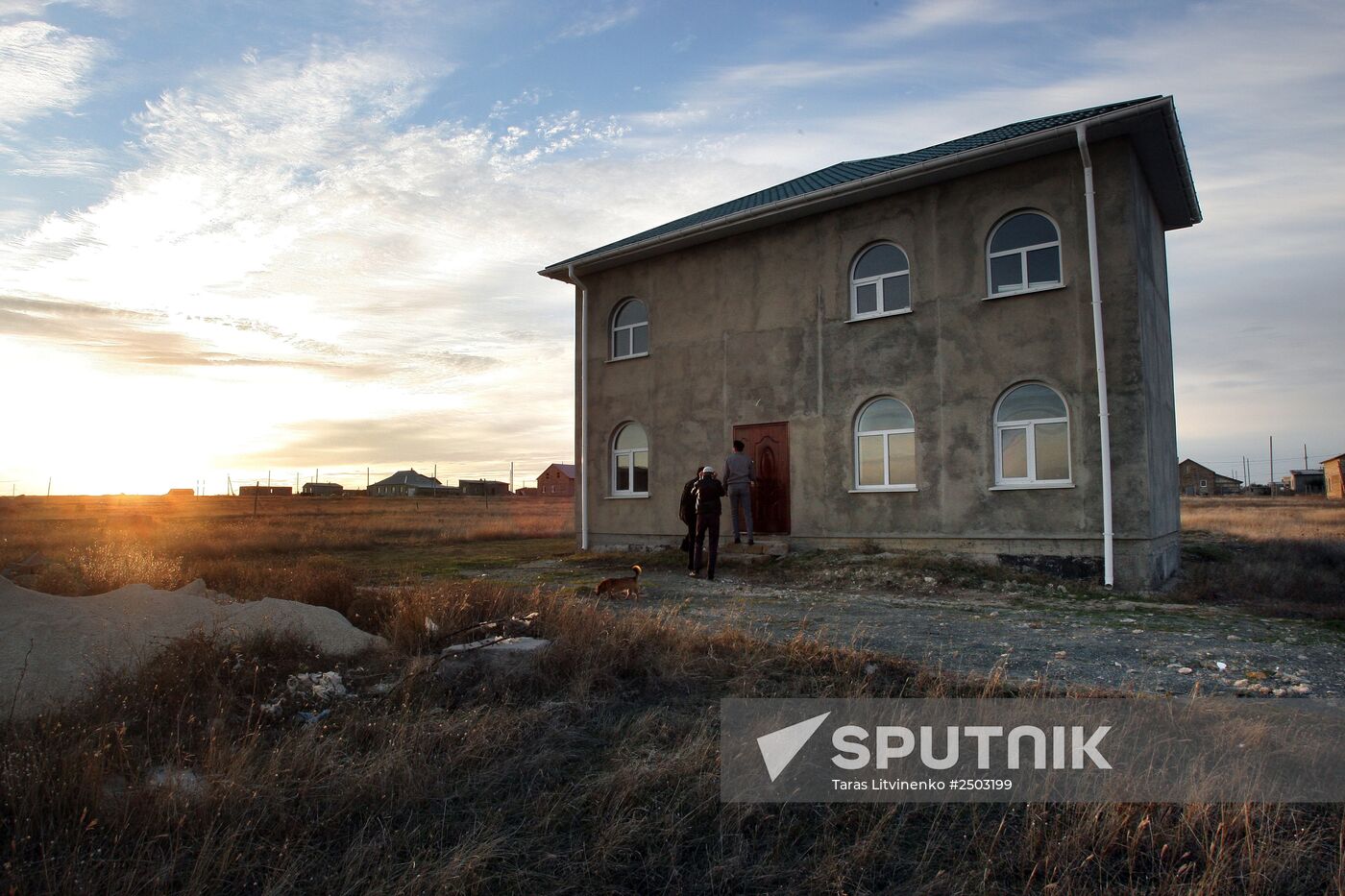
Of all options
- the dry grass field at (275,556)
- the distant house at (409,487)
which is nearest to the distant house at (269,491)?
the distant house at (409,487)

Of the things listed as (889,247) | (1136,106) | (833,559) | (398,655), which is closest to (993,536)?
(833,559)

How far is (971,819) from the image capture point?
11.6 feet

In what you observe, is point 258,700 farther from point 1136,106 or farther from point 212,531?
point 212,531

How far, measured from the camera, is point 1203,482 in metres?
89.8

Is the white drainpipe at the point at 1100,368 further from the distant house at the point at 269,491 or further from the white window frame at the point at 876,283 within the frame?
the distant house at the point at 269,491

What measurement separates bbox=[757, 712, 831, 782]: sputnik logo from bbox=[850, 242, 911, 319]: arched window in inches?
401

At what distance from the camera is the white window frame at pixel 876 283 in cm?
1355

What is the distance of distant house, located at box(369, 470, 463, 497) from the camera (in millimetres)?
101094

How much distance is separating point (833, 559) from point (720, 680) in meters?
8.14

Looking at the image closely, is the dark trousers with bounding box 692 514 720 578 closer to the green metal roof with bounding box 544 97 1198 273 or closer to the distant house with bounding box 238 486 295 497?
the green metal roof with bounding box 544 97 1198 273

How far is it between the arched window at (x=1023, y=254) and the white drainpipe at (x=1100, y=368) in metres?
0.66

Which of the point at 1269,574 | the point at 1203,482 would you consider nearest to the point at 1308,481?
the point at 1203,482

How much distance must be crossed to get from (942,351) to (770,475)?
152 inches

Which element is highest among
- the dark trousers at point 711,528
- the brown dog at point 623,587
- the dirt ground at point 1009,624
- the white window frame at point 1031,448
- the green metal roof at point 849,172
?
the green metal roof at point 849,172
